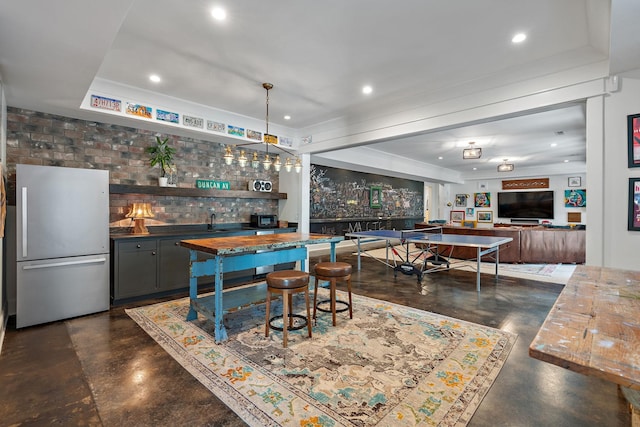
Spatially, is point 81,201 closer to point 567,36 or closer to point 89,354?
point 89,354

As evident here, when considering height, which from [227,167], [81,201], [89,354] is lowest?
[89,354]

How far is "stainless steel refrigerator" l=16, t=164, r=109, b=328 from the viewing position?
324 cm

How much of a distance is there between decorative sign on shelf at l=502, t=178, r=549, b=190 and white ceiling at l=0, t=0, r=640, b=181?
10.6m

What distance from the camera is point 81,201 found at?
11.7 ft

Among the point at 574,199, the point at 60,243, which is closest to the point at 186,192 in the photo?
the point at 60,243

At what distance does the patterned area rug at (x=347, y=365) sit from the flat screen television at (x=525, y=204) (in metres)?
11.4

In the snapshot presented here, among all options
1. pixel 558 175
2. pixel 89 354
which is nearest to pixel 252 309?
pixel 89 354

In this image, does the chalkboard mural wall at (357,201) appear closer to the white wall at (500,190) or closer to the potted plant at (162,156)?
the white wall at (500,190)

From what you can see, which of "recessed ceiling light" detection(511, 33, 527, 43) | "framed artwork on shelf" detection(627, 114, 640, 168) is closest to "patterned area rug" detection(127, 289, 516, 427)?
"framed artwork on shelf" detection(627, 114, 640, 168)

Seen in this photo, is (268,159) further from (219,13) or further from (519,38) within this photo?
(519,38)

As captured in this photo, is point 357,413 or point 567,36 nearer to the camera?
point 357,413

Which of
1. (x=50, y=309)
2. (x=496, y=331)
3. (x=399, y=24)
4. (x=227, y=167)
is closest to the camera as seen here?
(x=399, y=24)

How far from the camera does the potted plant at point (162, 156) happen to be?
4.71m

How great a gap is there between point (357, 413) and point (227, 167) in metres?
4.90
